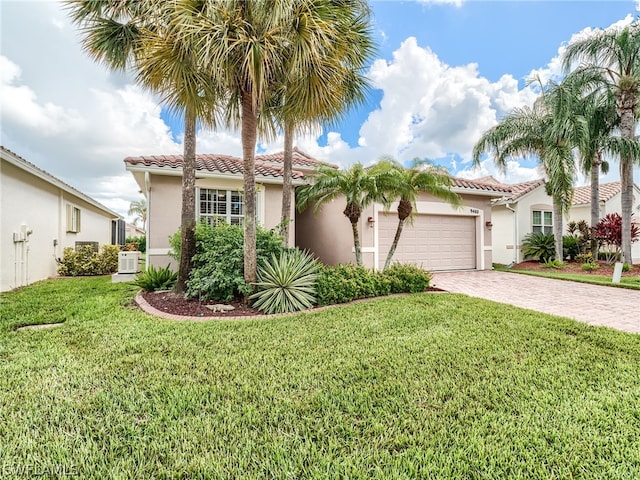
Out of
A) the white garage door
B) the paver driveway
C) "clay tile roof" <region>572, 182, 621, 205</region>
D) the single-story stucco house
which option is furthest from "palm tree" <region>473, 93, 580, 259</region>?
"clay tile roof" <region>572, 182, 621, 205</region>

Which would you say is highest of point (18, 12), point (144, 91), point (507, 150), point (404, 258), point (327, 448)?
point (18, 12)

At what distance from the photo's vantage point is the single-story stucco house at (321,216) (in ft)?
34.0

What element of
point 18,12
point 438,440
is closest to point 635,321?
point 438,440

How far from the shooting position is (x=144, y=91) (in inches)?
303

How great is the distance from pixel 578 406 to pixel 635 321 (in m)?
4.79

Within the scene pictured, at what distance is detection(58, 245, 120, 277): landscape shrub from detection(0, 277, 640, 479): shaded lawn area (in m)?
8.99

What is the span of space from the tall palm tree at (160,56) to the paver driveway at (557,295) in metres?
8.21

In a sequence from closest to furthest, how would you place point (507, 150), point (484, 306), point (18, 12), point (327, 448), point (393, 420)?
point (327, 448), point (393, 420), point (484, 306), point (18, 12), point (507, 150)

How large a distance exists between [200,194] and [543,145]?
16.3 metres

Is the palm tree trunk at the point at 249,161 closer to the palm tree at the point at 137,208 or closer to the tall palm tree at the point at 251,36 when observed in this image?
the tall palm tree at the point at 251,36

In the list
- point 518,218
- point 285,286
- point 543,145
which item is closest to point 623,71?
point 543,145

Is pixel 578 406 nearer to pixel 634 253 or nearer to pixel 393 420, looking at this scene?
pixel 393 420

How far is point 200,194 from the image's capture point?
11.0m

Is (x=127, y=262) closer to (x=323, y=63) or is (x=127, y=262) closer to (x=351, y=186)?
(x=351, y=186)
